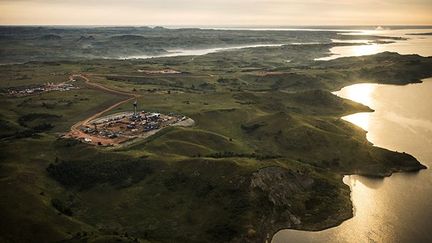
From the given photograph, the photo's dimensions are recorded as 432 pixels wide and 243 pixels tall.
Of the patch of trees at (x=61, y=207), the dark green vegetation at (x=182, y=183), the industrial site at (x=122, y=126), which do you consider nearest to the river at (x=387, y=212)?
the dark green vegetation at (x=182, y=183)

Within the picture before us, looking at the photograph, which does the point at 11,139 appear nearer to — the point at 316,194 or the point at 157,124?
the point at 157,124

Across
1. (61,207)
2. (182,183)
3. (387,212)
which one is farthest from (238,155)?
(61,207)

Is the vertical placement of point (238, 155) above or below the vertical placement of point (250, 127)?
below

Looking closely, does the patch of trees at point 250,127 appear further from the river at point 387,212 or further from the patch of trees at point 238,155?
the river at point 387,212

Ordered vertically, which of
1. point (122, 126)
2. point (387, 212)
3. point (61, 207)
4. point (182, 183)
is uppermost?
point (122, 126)

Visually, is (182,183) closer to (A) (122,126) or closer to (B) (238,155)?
(B) (238,155)

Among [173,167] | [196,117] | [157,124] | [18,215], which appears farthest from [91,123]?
[18,215]

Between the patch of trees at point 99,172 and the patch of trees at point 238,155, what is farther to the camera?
the patch of trees at point 238,155

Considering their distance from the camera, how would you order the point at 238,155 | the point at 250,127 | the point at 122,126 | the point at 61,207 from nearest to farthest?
the point at 61,207, the point at 238,155, the point at 122,126, the point at 250,127
